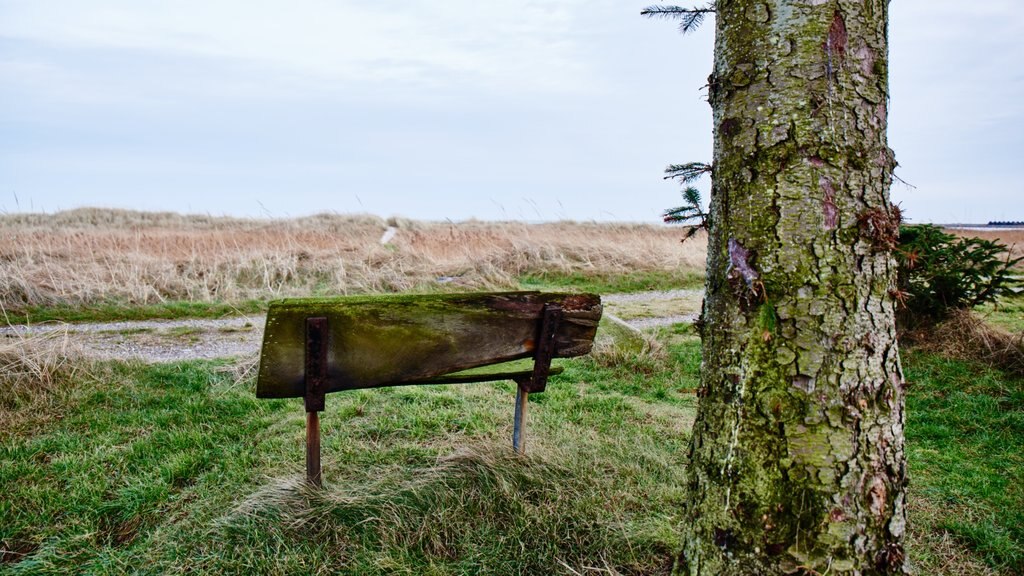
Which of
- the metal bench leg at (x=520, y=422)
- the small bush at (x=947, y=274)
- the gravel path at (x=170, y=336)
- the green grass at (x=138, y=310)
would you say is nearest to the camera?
the metal bench leg at (x=520, y=422)

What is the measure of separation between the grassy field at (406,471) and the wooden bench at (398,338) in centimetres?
52

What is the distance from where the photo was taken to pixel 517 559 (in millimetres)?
2535

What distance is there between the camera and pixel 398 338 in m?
2.74

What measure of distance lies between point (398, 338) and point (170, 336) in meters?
6.62

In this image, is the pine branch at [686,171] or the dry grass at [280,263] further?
the dry grass at [280,263]

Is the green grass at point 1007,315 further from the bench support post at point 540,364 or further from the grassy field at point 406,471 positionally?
the bench support post at point 540,364

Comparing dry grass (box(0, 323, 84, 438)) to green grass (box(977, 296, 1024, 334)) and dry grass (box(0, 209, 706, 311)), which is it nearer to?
dry grass (box(0, 209, 706, 311))

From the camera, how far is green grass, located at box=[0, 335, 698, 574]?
2.62 meters

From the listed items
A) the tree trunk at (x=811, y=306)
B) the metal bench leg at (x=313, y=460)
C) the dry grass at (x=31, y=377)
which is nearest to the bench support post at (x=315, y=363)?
the metal bench leg at (x=313, y=460)

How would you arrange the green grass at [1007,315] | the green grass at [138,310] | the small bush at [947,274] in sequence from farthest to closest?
1. the green grass at [138,310]
2. the green grass at [1007,315]
3. the small bush at [947,274]

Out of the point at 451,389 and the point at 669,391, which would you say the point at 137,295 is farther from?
the point at 669,391

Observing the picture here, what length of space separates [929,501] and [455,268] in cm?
968

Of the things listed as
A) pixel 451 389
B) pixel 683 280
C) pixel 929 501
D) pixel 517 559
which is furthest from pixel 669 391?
pixel 683 280

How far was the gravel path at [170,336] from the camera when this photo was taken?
7004 millimetres
